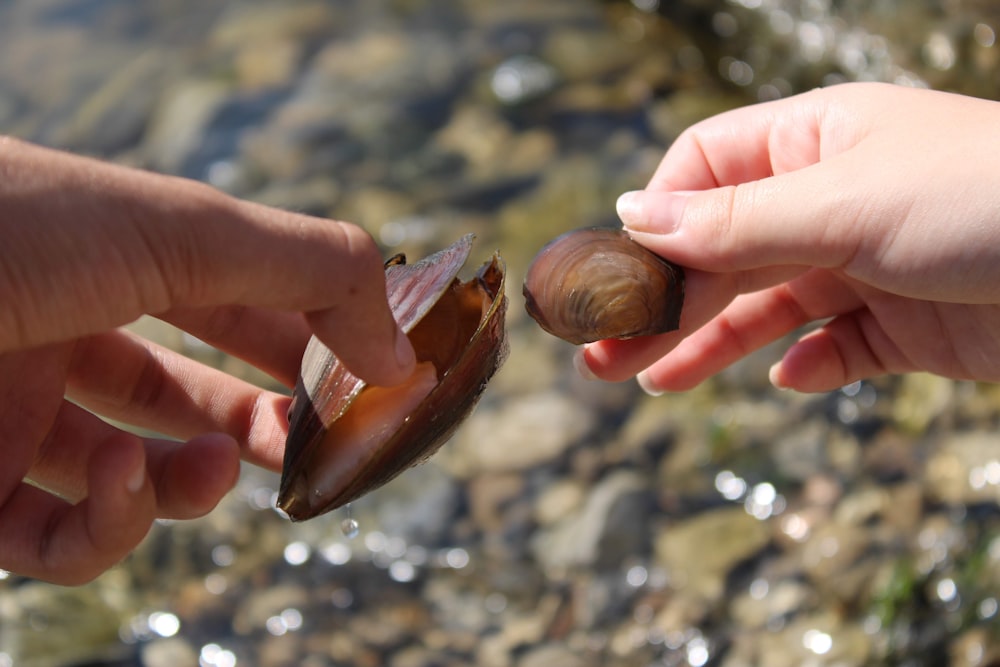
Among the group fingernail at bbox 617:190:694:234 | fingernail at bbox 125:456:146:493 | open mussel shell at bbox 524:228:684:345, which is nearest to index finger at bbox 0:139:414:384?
fingernail at bbox 125:456:146:493

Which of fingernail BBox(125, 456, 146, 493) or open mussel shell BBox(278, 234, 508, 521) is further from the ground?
fingernail BBox(125, 456, 146, 493)

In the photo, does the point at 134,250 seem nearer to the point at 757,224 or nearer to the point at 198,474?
the point at 198,474

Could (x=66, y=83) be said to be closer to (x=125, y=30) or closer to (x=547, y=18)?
(x=125, y=30)

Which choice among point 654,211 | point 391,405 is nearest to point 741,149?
point 654,211

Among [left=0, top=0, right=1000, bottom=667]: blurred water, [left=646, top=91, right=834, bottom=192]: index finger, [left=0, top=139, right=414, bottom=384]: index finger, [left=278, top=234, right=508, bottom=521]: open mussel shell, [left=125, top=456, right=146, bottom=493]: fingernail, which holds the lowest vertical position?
[left=0, top=0, right=1000, bottom=667]: blurred water

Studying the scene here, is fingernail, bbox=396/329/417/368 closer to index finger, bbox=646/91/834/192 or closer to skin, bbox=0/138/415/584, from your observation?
skin, bbox=0/138/415/584

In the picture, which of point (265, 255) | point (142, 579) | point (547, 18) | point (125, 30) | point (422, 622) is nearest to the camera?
point (265, 255)

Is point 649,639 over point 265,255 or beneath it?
beneath

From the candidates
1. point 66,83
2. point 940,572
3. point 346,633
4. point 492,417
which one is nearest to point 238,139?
point 66,83
